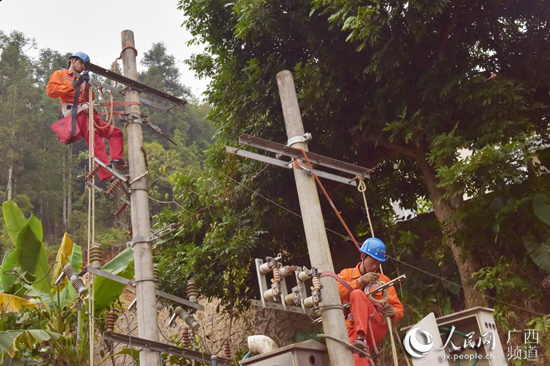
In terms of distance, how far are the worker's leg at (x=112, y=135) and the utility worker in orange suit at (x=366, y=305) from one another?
3.50 meters

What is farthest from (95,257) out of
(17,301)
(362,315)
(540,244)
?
(540,244)

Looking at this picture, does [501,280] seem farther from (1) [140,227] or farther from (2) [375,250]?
(1) [140,227]

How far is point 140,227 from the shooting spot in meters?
7.38

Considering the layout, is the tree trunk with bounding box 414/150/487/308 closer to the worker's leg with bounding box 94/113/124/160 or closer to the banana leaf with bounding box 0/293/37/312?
the worker's leg with bounding box 94/113/124/160

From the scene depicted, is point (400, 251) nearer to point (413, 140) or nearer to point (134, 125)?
point (413, 140)

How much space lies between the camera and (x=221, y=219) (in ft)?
37.3

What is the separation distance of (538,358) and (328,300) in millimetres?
4266

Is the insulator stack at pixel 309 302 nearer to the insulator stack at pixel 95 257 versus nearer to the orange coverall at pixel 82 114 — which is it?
the insulator stack at pixel 95 257

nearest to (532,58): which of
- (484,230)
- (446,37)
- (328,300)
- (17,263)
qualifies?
(446,37)

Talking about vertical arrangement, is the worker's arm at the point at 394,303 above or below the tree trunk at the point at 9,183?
below

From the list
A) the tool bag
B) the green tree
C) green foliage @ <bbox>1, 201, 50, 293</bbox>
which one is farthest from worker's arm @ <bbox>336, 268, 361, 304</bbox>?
green foliage @ <bbox>1, 201, 50, 293</bbox>

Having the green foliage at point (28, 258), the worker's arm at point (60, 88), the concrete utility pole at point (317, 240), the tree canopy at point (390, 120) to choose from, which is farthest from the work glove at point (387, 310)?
the green foliage at point (28, 258)

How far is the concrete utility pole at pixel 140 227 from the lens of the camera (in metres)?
6.89

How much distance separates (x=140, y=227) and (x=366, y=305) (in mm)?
2888
